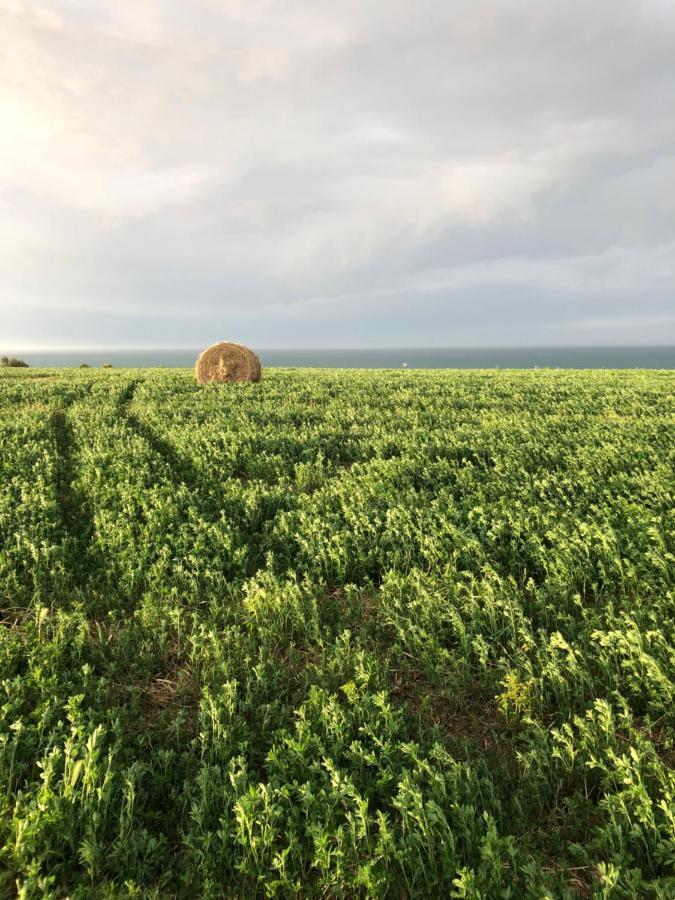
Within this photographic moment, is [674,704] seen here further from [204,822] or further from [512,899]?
[204,822]

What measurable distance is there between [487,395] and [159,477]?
13.6 metres

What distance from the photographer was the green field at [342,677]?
2.68 meters

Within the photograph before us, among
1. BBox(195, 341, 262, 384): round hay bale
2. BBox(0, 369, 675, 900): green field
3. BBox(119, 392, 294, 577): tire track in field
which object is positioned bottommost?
BBox(0, 369, 675, 900): green field

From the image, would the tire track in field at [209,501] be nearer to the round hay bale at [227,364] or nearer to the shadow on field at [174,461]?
the shadow on field at [174,461]

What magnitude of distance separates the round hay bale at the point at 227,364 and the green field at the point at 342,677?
15783 millimetres

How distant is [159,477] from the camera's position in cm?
850

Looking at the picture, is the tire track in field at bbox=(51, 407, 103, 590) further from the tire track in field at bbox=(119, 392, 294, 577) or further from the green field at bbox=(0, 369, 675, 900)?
the tire track in field at bbox=(119, 392, 294, 577)

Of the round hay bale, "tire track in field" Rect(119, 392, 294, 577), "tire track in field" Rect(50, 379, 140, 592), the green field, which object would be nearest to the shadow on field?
"tire track in field" Rect(119, 392, 294, 577)

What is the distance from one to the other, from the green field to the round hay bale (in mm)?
15783

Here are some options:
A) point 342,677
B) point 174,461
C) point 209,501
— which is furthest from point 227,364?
point 342,677

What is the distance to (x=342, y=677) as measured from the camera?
4117 millimetres

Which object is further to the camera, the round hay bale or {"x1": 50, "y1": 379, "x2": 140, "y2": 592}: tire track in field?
the round hay bale

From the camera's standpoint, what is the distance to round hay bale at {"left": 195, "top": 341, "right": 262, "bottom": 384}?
24.4 meters

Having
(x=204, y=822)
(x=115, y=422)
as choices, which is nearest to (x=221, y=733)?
(x=204, y=822)
